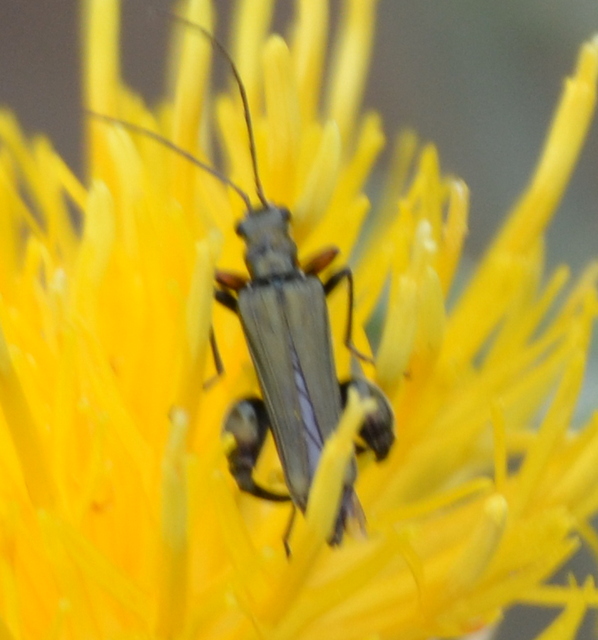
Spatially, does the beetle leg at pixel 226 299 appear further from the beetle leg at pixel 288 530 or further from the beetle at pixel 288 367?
the beetle leg at pixel 288 530

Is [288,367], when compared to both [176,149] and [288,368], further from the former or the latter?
[176,149]

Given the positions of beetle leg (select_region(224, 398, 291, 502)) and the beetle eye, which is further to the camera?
the beetle eye

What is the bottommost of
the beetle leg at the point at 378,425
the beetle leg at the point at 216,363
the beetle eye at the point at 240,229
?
the beetle leg at the point at 378,425

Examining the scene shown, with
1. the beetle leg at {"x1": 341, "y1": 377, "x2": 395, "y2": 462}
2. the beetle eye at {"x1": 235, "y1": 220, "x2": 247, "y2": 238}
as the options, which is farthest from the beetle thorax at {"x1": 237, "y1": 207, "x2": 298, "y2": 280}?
the beetle leg at {"x1": 341, "y1": 377, "x2": 395, "y2": 462}

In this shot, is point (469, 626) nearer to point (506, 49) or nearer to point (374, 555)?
point (374, 555)

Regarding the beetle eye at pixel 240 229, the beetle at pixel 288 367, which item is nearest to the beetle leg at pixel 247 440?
the beetle at pixel 288 367

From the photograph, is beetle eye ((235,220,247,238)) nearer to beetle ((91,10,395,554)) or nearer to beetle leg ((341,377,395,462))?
beetle ((91,10,395,554))

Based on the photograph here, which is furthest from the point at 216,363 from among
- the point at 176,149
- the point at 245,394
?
the point at 176,149

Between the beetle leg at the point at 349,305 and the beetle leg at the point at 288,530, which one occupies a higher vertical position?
the beetle leg at the point at 349,305

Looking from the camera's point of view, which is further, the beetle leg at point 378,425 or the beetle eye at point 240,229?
the beetle eye at point 240,229
